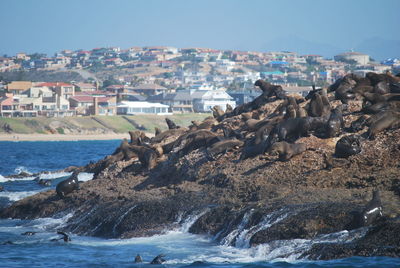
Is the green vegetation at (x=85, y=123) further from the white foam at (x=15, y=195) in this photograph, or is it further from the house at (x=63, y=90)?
the white foam at (x=15, y=195)

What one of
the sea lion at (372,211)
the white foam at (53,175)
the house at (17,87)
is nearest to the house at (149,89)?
the house at (17,87)

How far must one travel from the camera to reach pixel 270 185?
1936 cm

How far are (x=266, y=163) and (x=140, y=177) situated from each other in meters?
5.43

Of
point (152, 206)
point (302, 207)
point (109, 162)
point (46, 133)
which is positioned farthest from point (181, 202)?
point (46, 133)

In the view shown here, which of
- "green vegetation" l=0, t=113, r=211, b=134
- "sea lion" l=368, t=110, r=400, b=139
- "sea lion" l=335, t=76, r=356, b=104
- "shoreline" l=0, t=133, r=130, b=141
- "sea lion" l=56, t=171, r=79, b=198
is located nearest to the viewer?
"sea lion" l=368, t=110, r=400, b=139

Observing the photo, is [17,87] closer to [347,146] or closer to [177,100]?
[177,100]

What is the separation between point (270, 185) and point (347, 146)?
2098 mm

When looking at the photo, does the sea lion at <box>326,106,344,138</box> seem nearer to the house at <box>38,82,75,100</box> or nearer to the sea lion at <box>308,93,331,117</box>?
the sea lion at <box>308,93,331,117</box>

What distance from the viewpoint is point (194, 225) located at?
1878 cm

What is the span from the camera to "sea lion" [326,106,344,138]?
20.9 m

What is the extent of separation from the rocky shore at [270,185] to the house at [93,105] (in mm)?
95864

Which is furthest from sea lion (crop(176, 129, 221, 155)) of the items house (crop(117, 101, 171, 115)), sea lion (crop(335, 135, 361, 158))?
house (crop(117, 101, 171, 115))

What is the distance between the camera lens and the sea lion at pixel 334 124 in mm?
20922

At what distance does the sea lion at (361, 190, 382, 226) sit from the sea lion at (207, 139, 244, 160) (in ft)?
24.5
